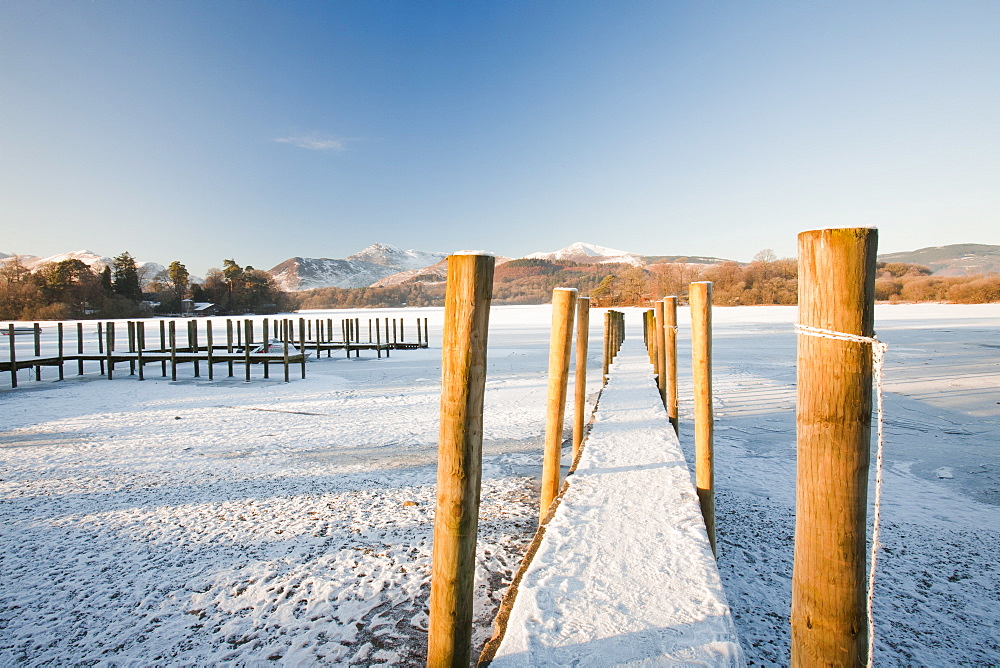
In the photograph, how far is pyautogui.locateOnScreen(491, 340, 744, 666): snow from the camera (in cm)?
181

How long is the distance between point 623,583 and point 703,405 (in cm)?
184

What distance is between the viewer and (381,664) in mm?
2338

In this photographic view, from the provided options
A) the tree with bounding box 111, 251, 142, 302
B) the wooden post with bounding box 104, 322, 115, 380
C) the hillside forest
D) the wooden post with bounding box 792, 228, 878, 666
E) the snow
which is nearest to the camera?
the wooden post with bounding box 792, 228, 878, 666

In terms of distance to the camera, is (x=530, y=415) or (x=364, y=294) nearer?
(x=530, y=415)

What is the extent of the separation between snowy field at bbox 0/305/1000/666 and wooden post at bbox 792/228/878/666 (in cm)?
111

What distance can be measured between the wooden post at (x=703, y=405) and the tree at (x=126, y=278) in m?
71.9

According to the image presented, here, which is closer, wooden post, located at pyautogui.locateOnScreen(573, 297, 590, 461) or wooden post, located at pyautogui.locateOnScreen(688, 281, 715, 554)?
wooden post, located at pyautogui.locateOnScreen(688, 281, 715, 554)

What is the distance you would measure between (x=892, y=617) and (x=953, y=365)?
1340 centimetres

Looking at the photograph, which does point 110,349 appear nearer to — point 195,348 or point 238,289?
point 195,348

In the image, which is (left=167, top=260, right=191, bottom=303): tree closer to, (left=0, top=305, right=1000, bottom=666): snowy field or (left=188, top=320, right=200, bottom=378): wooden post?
(left=188, top=320, right=200, bottom=378): wooden post

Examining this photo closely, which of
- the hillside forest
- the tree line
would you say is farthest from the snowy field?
the tree line

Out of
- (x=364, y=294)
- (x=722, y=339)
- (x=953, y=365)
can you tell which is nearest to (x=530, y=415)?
(x=953, y=365)

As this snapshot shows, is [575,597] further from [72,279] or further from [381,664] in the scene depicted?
Result: [72,279]

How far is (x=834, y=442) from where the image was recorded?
1.41 metres
